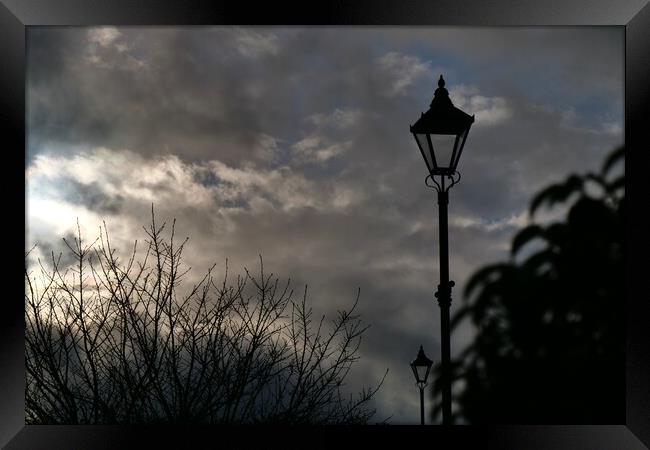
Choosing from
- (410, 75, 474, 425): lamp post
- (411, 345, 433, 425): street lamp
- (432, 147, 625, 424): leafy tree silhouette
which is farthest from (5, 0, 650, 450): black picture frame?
(411, 345, 433, 425): street lamp

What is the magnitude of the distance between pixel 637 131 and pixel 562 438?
1.38 metres

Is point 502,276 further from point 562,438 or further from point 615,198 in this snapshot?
point 562,438

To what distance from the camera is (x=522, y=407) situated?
4949 millimetres

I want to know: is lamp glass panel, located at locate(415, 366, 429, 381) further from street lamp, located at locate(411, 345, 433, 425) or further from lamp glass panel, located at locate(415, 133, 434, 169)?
lamp glass panel, located at locate(415, 133, 434, 169)

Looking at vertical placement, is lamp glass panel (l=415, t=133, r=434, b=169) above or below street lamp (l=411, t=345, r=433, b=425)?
above

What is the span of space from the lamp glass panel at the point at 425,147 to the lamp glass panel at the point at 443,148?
0.03 meters

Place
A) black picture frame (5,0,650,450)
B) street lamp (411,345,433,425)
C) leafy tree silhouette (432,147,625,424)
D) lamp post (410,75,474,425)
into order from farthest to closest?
street lamp (411,345,433,425) → leafy tree silhouette (432,147,625,424) → lamp post (410,75,474,425) → black picture frame (5,0,650,450)

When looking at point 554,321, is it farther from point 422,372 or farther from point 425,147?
point 422,372

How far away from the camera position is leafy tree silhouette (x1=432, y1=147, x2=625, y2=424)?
473 cm

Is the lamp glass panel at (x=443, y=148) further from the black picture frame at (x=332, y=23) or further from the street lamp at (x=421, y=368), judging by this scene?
the street lamp at (x=421, y=368)

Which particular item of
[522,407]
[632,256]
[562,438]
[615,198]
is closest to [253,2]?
[632,256]

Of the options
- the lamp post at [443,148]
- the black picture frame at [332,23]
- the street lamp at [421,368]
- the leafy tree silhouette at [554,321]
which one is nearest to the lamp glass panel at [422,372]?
the street lamp at [421,368]

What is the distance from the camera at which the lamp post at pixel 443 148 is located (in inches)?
143

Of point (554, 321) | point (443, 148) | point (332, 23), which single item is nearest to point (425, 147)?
point (443, 148)
